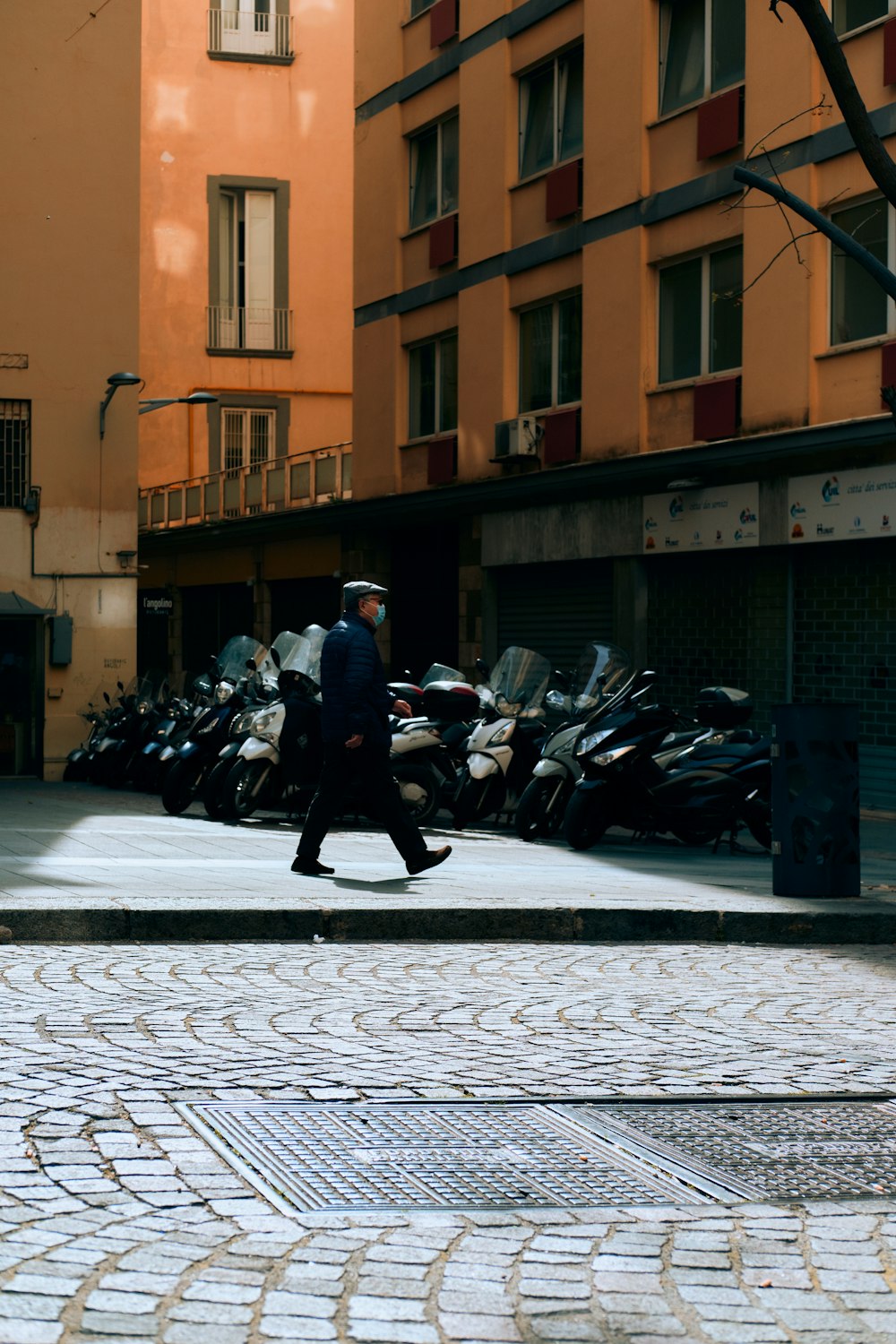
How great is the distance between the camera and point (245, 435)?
39.0 meters

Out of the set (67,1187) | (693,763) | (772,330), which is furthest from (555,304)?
(67,1187)

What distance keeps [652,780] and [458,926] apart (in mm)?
4321

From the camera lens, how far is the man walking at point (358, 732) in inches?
402

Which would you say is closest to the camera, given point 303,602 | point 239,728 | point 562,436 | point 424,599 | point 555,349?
point 239,728

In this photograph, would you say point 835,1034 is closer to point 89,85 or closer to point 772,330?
point 772,330

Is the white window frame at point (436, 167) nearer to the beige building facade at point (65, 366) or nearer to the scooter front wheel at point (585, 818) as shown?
the beige building facade at point (65, 366)

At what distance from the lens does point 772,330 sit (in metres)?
19.1

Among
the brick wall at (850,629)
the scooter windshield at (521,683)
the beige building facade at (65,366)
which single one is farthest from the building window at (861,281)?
the beige building facade at (65,366)

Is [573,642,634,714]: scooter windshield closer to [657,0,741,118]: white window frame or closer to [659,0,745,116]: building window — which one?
[657,0,741,118]: white window frame

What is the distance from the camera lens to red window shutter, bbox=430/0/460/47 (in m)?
26.2

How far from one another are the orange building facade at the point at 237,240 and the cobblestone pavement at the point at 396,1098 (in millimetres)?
30871

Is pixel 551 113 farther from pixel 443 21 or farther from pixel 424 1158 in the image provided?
pixel 424 1158

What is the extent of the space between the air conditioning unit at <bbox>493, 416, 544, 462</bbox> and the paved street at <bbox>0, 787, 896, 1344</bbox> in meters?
13.2

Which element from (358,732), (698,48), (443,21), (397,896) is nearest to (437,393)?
(443,21)
